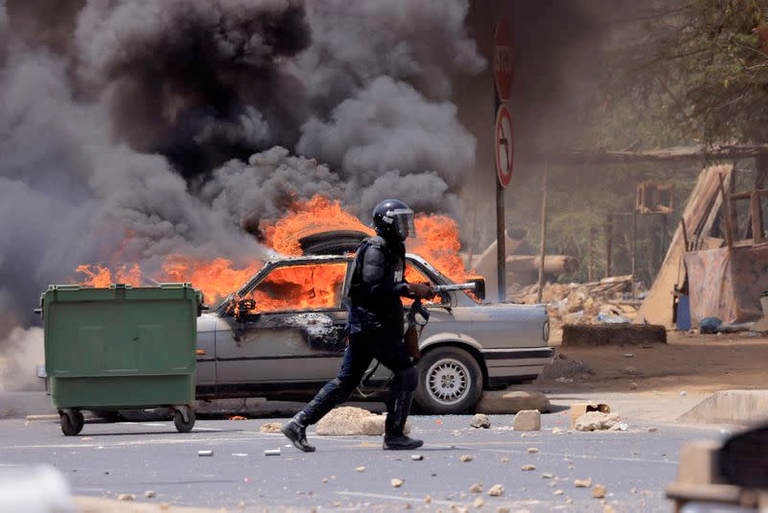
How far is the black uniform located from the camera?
1023 centimetres

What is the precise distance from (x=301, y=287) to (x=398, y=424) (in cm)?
356

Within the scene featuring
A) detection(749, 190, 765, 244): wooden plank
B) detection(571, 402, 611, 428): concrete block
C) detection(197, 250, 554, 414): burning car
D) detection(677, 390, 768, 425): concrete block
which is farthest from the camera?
detection(749, 190, 765, 244): wooden plank

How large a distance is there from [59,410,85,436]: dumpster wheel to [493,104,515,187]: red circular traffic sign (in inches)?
194

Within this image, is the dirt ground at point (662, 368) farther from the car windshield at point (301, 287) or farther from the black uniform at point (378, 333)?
the black uniform at point (378, 333)

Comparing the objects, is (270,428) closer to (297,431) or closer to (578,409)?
(297,431)

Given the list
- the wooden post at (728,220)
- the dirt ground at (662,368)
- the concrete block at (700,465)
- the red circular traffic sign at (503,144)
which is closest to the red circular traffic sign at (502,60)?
the red circular traffic sign at (503,144)

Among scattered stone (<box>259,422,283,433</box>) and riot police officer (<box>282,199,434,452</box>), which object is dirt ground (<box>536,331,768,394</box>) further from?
riot police officer (<box>282,199,434,452</box>)

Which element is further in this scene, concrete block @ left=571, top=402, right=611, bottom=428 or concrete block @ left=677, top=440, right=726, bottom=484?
concrete block @ left=571, top=402, right=611, bottom=428

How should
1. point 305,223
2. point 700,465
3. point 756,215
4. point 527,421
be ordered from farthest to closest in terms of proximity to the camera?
point 756,215
point 305,223
point 527,421
point 700,465

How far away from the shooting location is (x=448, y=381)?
1327cm

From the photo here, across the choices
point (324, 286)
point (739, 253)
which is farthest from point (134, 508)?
point (739, 253)

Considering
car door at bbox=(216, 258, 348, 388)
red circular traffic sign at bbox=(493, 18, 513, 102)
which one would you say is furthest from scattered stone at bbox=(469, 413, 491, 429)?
A: red circular traffic sign at bbox=(493, 18, 513, 102)

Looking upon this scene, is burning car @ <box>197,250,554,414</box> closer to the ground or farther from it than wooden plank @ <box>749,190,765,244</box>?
closer to the ground

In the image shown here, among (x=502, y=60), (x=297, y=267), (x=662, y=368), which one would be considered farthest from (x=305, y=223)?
(x=297, y=267)
